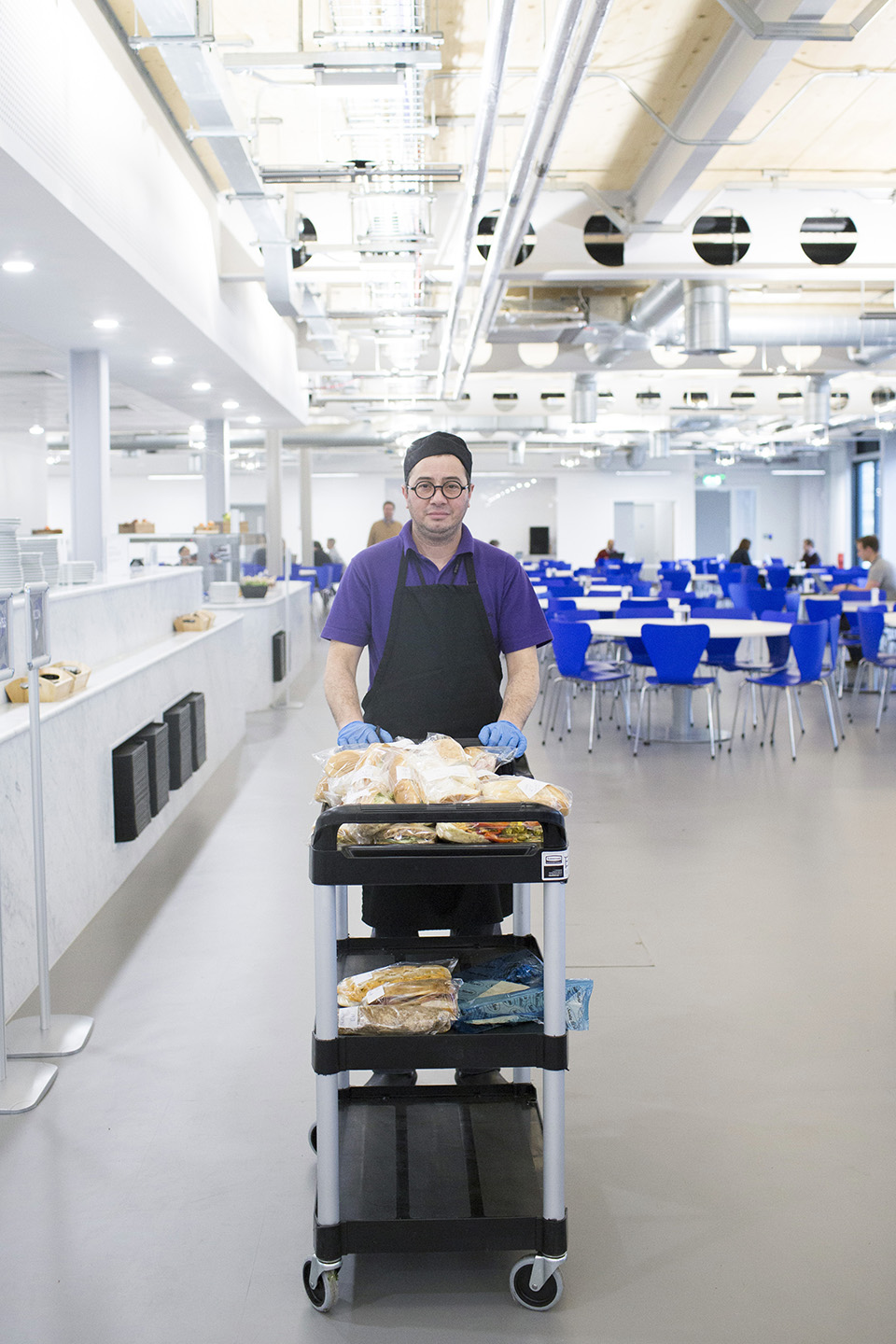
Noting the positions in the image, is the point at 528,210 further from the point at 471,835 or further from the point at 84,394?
the point at 471,835

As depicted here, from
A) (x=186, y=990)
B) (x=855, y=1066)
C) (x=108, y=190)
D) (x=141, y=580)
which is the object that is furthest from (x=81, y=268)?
(x=855, y=1066)

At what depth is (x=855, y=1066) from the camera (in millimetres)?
2961

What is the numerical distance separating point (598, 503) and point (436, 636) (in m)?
29.3

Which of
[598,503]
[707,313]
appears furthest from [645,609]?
[598,503]

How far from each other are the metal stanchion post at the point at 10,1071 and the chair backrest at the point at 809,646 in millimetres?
5619

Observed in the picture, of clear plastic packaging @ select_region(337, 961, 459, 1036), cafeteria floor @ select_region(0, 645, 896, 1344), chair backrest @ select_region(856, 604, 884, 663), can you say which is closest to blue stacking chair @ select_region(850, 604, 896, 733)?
chair backrest @ select_region(856, 604, 884, 663)

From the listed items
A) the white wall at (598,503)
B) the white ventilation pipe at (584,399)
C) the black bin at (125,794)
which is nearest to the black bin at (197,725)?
the black bin at (125,794)

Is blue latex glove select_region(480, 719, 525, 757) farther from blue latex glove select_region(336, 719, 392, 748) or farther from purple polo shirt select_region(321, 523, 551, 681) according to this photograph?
purple polo shirt select_region(321, 523, 551, 681)

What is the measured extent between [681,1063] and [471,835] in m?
1.45

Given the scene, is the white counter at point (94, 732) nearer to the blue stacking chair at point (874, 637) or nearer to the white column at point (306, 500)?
the blue stacking chair at point (874, 637)

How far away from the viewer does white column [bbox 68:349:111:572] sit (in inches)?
315

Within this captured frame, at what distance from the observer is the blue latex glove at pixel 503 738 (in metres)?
2.23

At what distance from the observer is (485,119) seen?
15.0 feet

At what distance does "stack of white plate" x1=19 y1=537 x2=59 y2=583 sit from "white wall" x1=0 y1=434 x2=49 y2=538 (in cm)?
1136
